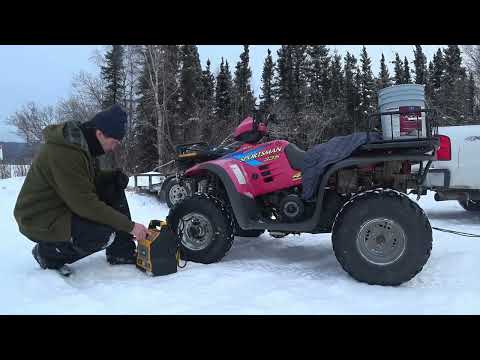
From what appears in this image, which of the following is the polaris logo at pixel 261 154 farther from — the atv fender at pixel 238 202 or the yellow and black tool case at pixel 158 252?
the yellow and black tool case at pixel 158 252

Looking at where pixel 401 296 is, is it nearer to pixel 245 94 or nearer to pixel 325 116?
pixel 325 116

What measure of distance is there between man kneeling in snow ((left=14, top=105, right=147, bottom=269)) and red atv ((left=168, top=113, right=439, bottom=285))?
36.7 inches

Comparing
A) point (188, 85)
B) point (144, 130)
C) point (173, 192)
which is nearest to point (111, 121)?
point (173, 192)

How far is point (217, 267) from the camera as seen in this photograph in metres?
3.82

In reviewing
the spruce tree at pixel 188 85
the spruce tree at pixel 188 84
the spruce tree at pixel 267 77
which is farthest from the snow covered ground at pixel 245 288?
the spruce tree at pixel 267 77

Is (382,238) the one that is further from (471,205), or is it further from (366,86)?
(366,86)

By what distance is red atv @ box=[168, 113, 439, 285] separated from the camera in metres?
3.15

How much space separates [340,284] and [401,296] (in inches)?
19.2

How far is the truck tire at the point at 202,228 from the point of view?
3990 millimetres

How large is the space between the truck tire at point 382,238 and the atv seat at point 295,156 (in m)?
0.81

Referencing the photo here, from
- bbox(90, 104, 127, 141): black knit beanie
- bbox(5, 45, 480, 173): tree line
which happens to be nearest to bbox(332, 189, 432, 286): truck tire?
bbox(90, 104, 127, 141): black knit beanie

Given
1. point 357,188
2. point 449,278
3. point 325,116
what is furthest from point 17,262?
point 325,116

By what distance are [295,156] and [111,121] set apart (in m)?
1.82

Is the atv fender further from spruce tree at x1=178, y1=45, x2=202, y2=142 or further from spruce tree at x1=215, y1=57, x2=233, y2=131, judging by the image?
spruce tree at x1=215, y1=57, x2=233, y2=131
